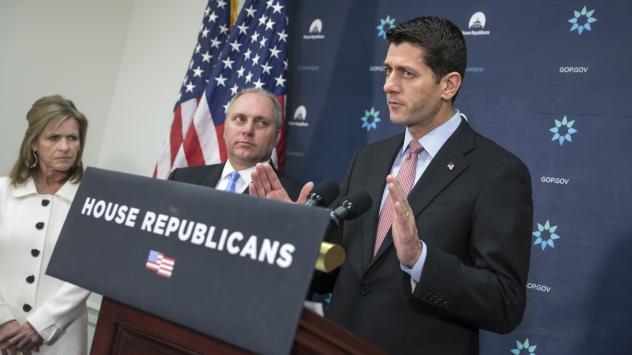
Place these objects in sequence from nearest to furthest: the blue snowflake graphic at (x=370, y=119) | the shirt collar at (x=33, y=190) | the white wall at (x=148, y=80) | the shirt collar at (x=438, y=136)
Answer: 1. the shirt collar at (x=438, y=136)
2. the shirt collar at (x=33, y=190)
3. the blue snowflake graphic at (x=370, y=119)
4. the white wall at (x=148, y=80)

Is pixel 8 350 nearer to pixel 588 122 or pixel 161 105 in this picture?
pixel 161 105

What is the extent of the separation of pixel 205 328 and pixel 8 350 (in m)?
1.88

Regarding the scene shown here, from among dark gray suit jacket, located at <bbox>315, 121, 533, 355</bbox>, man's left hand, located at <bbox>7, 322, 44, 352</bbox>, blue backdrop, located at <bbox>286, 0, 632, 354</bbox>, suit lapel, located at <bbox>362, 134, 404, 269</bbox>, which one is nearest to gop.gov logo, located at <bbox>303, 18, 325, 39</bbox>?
blue backdrop, located at <bbox>286, 0, 632, 354</bbox>

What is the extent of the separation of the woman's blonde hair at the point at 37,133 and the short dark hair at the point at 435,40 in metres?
1.67

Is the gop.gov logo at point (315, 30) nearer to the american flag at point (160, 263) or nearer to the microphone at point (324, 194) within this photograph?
the microphone at point (324, 194)

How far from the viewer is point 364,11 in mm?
3293

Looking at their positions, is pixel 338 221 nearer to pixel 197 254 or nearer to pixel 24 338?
pixel 197 254

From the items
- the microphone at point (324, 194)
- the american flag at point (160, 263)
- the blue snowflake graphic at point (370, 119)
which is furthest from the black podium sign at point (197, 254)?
the blue snowflake graphic at point (370, 119)

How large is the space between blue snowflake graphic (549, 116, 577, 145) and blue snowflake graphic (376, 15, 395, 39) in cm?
104

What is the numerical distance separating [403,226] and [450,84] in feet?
2.34

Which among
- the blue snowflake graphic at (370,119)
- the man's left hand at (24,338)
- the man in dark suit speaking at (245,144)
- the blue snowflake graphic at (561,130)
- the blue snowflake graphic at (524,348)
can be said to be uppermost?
the blue snowflake graphic at (370,119)

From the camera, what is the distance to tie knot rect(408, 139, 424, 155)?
1.81 meters

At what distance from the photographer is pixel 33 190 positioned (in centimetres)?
265

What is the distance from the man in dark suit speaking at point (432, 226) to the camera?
1431 mm
